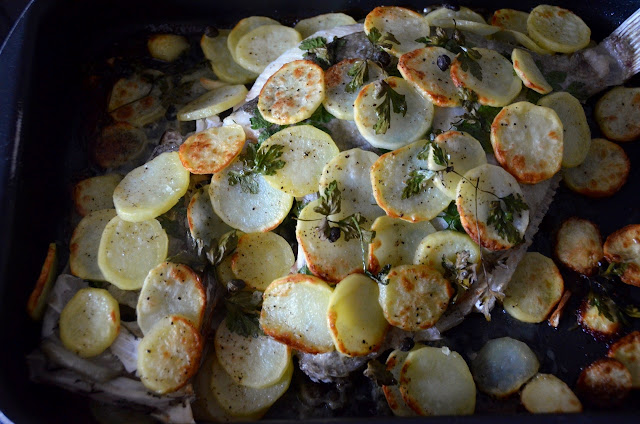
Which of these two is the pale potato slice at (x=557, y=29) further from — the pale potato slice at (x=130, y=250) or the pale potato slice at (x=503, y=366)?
the pale potato slice at (x=130, y=250)

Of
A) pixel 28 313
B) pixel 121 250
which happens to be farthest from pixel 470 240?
pixel 28 313

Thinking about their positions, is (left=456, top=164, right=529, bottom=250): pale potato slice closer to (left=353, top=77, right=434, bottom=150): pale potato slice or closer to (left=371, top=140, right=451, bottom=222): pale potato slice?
(left=371, top=140, right=451, bottom=222): pale potato slice

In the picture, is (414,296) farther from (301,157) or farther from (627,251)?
(627,251)

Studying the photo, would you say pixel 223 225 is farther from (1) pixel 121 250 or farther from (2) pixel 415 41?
(2) pixel 415 41

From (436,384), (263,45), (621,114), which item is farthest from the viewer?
(263,45)

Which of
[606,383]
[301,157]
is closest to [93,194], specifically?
[301,157]

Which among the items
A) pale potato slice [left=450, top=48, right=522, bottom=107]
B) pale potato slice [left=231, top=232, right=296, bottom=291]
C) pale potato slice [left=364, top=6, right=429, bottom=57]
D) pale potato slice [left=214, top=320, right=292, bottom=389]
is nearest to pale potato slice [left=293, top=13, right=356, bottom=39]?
pale potato slice [left=364, top=6, right=429, bottom=57]
